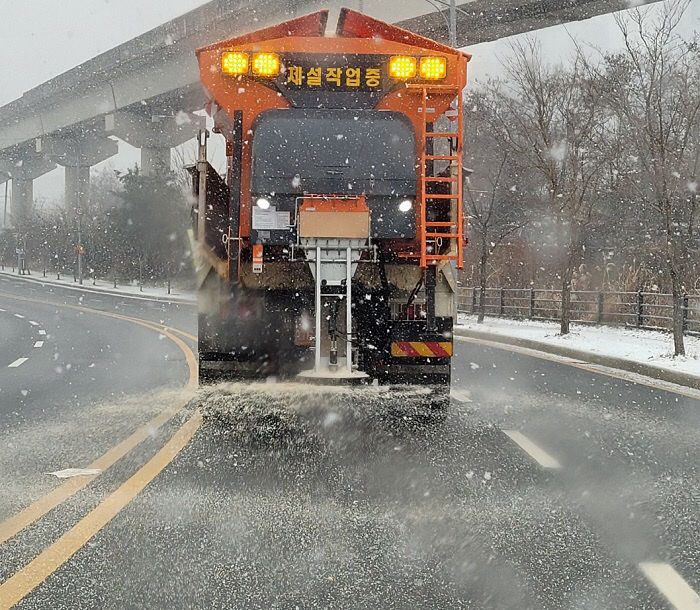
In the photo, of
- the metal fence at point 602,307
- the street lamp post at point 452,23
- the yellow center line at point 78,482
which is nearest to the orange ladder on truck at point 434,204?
the yellow center line at point 78,482

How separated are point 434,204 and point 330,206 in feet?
3.44

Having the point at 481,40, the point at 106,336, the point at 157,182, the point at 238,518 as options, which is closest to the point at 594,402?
the point at 238,518

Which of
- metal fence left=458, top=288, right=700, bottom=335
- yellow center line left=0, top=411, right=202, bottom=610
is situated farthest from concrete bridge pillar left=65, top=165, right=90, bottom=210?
yellow center line left=0, top=411, right=202, bottom=610

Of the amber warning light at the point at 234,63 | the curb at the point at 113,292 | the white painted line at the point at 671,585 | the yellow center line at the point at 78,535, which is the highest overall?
the amber warning light at the point at 234,63

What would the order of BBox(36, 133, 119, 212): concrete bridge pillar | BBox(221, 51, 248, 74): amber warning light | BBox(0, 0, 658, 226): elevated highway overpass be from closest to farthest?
BBox(221, 51, 248, 74): amber warning light
BBox(0, 0, 658, 226): elevated highway overpass
BBox(36, 133, 119, 212): concrete bridge pillar

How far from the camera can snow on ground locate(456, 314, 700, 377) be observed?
15.1 m

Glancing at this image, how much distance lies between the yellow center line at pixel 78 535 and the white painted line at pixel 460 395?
412cm

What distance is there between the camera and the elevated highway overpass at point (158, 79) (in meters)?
25.6

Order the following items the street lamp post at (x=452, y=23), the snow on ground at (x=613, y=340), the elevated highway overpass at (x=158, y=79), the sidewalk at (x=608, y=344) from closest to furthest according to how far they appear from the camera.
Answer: the sidewalk at (x=608, y=344), the snow on ground at (x=613, y=340), the street lamp post at (x=452, y=23), the elevated highway overpass at (x=158, y=79)

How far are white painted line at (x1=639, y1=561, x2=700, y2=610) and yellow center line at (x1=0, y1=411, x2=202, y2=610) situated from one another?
9.06ft

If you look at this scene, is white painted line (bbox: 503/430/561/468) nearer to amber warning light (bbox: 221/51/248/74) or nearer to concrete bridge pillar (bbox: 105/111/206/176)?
amber warning light (bbox: 221/51/248/74)

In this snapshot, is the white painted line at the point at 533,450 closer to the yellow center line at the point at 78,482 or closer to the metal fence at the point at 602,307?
the yellow center line at the point at 78,482

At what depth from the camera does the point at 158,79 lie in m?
39.2

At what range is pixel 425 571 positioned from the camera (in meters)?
4.29
